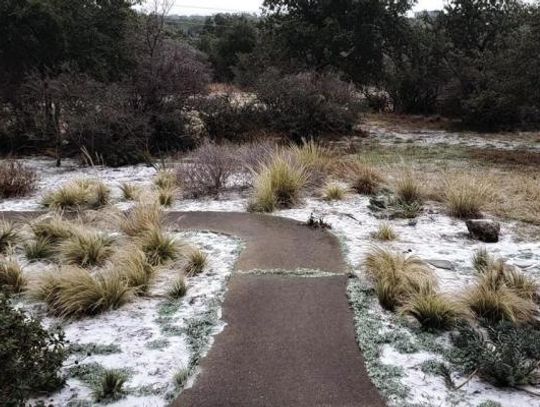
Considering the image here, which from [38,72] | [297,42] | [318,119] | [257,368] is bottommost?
[257,368]

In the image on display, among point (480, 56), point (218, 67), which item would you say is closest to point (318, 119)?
point (480, 56)

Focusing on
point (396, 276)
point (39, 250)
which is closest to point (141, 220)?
point (39, 250)

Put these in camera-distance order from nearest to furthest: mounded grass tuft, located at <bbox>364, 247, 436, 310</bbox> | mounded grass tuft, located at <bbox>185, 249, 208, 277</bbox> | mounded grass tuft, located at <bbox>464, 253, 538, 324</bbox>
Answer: mounded grass tuft, located at <bbox>464, 253, 538, 324</bbox>
mounded grass tuft, located at <bbox>364, 247, 436, 310</bbox>
mounded grass tuft, located at <bbox>185, 249, 208, 277</bbox>

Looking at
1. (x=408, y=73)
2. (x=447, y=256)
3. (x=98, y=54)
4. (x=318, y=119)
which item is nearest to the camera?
(x=447, y=256)

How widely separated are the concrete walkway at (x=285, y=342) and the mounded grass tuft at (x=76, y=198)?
2711 millimetres

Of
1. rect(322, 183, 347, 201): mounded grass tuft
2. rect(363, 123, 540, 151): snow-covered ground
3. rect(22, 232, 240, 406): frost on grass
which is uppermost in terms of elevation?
rect(363, 123, 540, 151): snow-covered ground

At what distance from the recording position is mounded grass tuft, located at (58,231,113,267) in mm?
4508

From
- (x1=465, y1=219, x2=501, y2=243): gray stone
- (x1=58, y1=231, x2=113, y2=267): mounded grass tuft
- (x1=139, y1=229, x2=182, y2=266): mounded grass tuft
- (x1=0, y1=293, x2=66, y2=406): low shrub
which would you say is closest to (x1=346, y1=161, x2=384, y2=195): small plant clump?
Answer: (x1=465, y1=219, x2=501, y2=243): gray stone

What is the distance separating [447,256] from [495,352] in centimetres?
183

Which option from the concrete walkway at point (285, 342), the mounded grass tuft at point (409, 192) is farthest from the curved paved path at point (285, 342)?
the mounded grass tuft at point (409, 192)

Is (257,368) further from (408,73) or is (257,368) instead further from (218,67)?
(218,67)

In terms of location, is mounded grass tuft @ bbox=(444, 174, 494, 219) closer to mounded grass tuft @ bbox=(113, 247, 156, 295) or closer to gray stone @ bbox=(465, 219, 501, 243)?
gray stone @ bbox=(465, 219, 501, 243)

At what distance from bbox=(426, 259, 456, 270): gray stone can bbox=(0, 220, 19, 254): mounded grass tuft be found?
3942 millimetres

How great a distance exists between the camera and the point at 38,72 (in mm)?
9094
